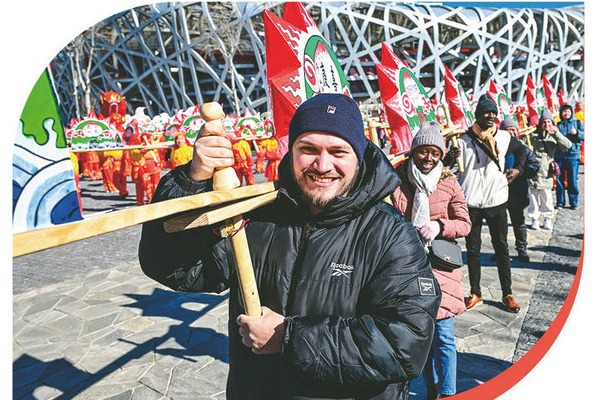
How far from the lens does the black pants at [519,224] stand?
5.61 meters

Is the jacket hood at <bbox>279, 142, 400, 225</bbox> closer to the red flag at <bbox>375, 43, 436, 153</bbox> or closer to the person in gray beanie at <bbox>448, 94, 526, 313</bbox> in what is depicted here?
the red flag at <bbox>375, 43, 436, 153</bbox>

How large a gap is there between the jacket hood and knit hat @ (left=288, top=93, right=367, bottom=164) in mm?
63

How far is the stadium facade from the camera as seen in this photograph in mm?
37375

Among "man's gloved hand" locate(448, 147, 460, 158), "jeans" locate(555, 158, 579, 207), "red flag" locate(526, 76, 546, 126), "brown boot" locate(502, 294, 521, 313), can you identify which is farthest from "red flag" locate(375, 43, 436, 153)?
"red flag" locate(526, 76, 546, 126)

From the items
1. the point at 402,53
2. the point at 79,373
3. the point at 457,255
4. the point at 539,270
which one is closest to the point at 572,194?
the point at 539,270

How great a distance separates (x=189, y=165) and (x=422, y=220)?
185cm

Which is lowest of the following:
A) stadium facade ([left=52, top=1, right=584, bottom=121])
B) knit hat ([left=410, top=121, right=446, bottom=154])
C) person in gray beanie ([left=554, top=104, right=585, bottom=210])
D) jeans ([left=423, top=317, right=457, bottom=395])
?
jeans ([left=423, top=317, right=457, bottom=395])

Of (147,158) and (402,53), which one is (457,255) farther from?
(402,53)

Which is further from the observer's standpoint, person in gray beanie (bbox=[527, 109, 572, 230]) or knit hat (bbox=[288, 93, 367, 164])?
person in gray beanie (bbox=[527, 109, 572, 230])

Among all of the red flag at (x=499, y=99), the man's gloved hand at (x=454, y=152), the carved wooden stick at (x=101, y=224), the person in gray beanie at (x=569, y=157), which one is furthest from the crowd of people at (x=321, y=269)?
the red flag at (x=499, y=99)

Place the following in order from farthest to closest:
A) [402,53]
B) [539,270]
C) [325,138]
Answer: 1. [402,53]
2. [539,270]
3. [325,138]

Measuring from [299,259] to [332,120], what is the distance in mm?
483

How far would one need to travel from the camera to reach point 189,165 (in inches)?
58.6

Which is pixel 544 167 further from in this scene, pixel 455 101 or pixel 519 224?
pixel 455 101
